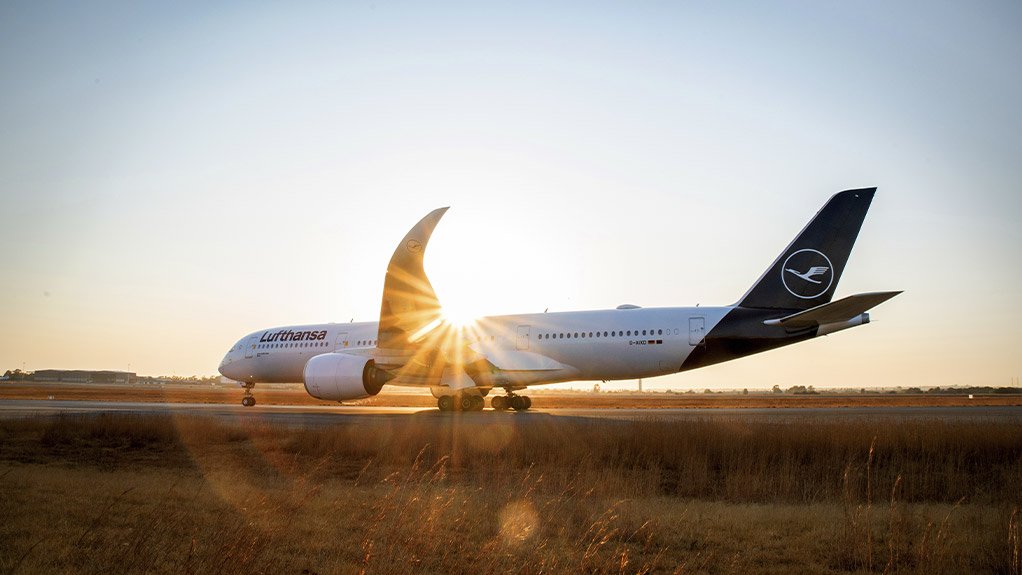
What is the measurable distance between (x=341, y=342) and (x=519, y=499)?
70.9 ft

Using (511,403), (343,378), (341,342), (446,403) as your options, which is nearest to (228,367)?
(341,342)

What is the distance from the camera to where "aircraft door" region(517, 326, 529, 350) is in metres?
25.3

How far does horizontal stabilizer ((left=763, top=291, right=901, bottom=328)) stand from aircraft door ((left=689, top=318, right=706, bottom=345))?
1.93 m

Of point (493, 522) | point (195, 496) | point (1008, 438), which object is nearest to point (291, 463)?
point (195, 496)

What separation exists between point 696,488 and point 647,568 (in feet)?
Result: 15.0

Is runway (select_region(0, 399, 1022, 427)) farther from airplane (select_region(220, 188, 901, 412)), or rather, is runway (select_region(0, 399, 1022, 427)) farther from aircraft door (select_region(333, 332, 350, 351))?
aircraft door (select_region(333, 332, 350, 351))

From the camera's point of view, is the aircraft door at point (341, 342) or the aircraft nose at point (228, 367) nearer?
the aircraft door at point (341, 342)

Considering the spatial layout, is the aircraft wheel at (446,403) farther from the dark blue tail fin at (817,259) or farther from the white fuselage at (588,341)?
the dark blue tail fin at (817,259)

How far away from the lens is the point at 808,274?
21859 mm

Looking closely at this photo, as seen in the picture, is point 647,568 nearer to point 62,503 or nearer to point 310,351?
point 62,503

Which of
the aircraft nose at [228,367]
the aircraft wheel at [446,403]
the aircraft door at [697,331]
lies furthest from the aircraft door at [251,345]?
the aircraft door at [697,331]

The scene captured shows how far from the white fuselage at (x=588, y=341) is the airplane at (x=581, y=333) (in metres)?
0.03

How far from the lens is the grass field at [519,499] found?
5.45 meters

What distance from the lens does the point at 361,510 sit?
727cm
